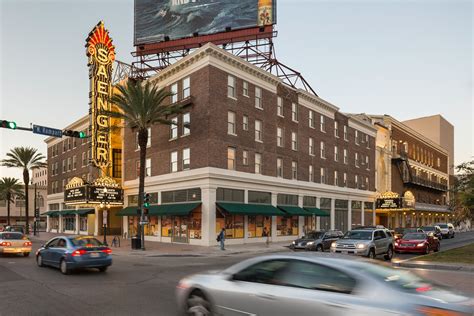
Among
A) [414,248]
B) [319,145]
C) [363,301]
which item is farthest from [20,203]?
[363,301]

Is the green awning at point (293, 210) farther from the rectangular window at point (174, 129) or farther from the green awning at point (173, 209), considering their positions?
the rectangular window at point (174, 129)

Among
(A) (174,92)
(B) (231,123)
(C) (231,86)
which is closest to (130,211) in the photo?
(A) (174,92)

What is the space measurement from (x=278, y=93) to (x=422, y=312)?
3907cm

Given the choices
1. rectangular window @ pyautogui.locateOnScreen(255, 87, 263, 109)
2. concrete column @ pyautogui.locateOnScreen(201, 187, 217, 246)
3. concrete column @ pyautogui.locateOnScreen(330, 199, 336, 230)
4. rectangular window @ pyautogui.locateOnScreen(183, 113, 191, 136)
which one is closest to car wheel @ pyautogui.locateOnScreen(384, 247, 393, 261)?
concrete column @ pyautogui.locateOnScreen(201, 187, 217, 246)

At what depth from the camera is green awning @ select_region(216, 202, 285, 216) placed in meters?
34.8

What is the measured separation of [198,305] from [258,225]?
3171cm

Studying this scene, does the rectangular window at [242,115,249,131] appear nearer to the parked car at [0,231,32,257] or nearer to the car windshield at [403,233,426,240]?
the car windshield at [403,233,426,240]

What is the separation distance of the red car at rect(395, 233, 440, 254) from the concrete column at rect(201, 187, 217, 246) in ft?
45.3

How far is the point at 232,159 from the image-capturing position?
121 feet

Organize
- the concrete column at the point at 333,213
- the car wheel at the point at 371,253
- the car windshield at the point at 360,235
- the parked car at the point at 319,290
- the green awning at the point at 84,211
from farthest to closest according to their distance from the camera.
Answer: the green awning at the point at 84,211, the concrete column at the point at 333,213, the car windshield at the point at 360,235, the car wheel at the point at 371,253, the parked car at the point at 319,290

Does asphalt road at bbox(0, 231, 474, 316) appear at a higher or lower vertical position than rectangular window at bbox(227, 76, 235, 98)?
lower

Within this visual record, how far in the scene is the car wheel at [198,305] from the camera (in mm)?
7741

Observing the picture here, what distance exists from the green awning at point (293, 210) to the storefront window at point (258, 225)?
1900mm

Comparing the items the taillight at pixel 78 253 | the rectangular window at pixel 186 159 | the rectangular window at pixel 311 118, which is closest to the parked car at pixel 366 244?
the taillight at pixel 78 253
